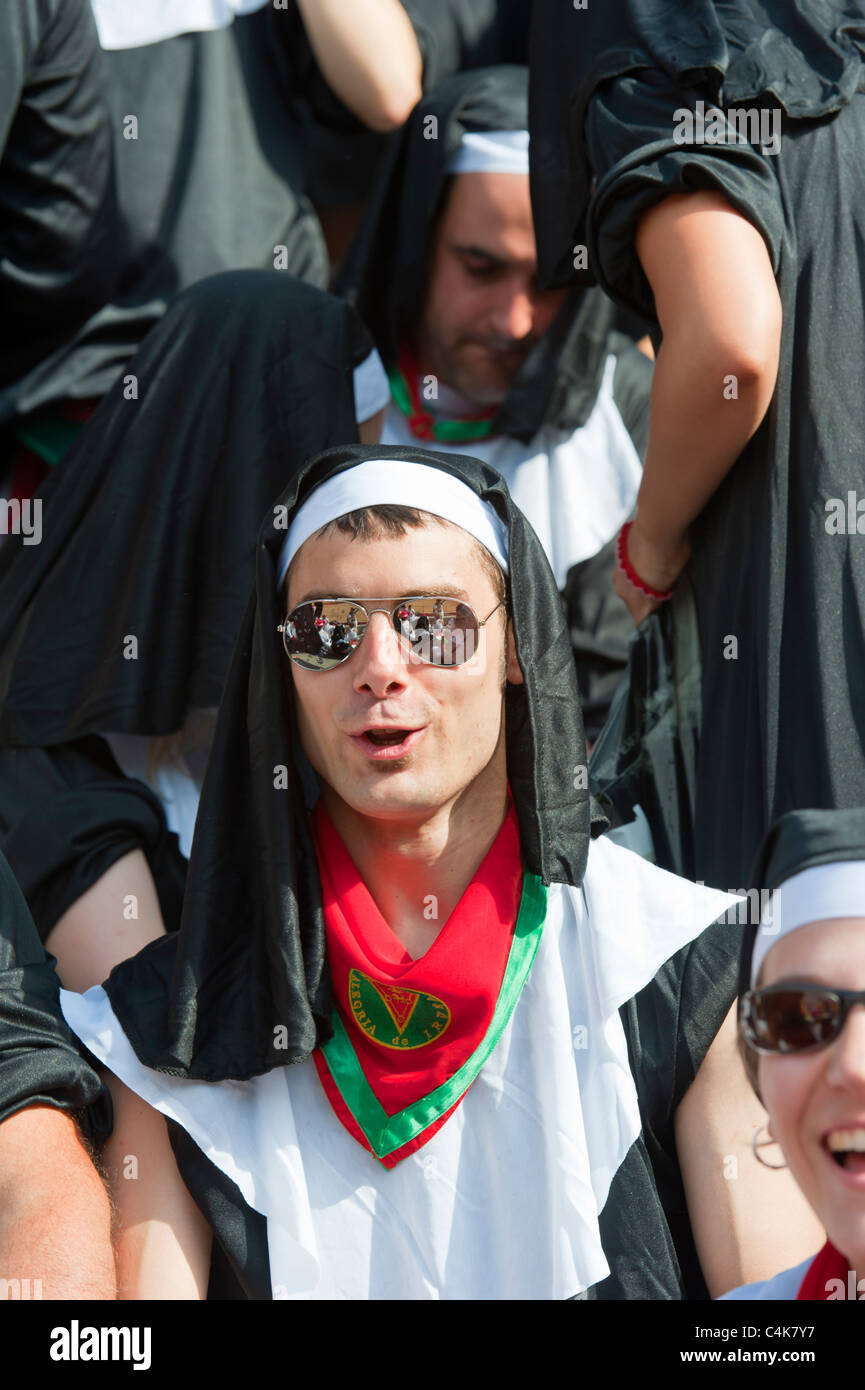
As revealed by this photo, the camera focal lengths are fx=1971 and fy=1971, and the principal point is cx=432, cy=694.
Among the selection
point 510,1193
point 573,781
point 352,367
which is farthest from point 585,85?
point 510,1193

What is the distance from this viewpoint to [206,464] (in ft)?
12.8

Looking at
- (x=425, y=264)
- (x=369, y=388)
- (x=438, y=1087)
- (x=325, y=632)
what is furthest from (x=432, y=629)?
(x=425, y=264)

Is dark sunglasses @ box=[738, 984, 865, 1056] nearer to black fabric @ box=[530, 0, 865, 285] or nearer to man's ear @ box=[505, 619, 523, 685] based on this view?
man's ear @ box=[505, 619, 523, 685]

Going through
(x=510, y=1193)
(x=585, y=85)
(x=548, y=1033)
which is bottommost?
(x=510, y=1193)

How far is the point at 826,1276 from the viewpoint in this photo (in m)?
2.30

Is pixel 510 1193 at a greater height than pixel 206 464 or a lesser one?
lesser

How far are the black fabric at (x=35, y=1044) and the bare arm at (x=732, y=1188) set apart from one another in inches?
33.1

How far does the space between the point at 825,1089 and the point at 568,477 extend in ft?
9.22

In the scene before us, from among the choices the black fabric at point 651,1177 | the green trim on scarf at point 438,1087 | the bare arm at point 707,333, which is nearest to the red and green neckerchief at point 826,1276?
the black fabric at point 651,1177

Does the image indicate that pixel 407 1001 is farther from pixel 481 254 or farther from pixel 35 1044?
pixel 481 254
